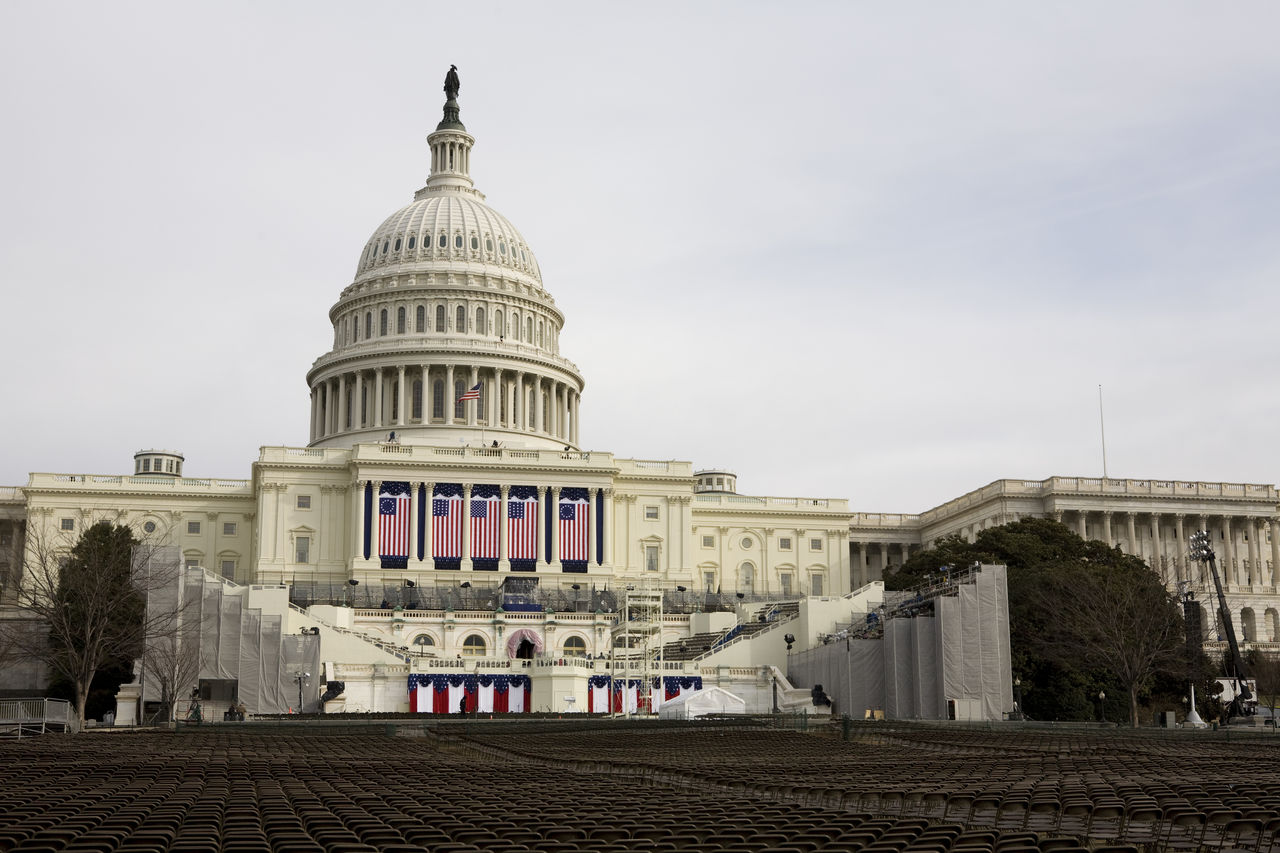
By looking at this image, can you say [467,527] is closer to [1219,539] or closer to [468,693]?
[468,693]

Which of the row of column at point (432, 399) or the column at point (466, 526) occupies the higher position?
the row of column at point (432, 399)

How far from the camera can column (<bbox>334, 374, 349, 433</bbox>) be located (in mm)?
130875

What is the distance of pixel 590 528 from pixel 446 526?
11.0m

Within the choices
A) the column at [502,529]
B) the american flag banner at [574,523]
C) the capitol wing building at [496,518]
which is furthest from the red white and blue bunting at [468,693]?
the american flag banner at [574,523]

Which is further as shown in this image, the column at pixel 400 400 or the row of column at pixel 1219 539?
the column at pixel 400 400

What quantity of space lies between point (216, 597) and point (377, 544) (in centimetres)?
3273

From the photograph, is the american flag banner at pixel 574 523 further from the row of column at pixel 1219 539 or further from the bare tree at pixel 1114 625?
the bare tree at pixel 1114 625

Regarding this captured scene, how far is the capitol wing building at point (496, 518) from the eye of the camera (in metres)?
93.6

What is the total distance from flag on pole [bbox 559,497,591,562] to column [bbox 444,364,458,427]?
16671mm

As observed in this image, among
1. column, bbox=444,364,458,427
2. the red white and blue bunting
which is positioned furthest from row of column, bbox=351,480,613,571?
the red white and blue bunting

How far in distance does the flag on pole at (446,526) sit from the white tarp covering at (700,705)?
4406cm

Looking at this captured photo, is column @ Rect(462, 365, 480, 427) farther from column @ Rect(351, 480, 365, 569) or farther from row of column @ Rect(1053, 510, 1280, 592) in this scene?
row of column @ Rect(1053, 510, 1280, 592)

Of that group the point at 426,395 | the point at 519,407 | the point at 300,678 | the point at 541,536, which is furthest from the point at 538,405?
the point at 300,678

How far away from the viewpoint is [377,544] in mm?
110688
